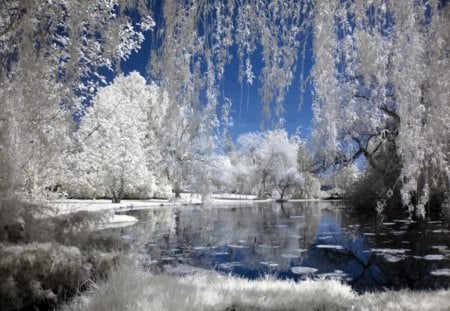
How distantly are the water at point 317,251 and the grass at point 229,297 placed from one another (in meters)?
1.42

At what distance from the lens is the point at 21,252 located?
3852 mm

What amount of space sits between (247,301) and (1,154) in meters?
3.01

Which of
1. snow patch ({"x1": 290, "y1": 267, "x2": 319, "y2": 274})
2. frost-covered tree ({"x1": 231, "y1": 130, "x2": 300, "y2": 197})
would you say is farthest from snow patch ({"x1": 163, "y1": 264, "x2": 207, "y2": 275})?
frost-covered tree ({"x1": 231, "y1": 130, "x2": 300, "y2": 197})

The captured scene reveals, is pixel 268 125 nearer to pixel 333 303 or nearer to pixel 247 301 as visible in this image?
pixel 247 301

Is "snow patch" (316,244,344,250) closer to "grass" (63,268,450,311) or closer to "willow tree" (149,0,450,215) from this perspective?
"grass" (63,268,450,311)

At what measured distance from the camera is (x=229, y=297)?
4070mm

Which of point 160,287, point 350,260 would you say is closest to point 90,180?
point 350,260

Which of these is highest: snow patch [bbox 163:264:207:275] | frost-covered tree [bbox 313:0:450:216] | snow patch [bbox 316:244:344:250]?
frost-covered tree [bbox 313:0:450:216]

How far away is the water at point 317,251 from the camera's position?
243 inches

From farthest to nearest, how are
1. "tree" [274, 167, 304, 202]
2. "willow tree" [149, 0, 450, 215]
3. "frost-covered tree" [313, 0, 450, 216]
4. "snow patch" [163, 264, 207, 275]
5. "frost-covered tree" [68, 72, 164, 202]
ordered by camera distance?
1. "tree" [274, 167, 304, 202]
2. "frost-covered tree" [68, 72, 164, 202]
3. "snow patch" [163, 264, 207, 275]
4. "willow tree" [149, 0, 450, 215]
5. "frost-covered tree" [313, 0, 450, 216]

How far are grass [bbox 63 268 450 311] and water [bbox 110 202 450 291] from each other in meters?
1.42

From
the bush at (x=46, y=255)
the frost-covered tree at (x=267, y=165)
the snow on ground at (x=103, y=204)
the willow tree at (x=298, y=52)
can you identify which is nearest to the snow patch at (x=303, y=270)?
the bush at (x=46, y=255)

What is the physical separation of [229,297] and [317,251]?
187 inches

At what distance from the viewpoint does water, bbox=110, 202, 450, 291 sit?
6.17m
